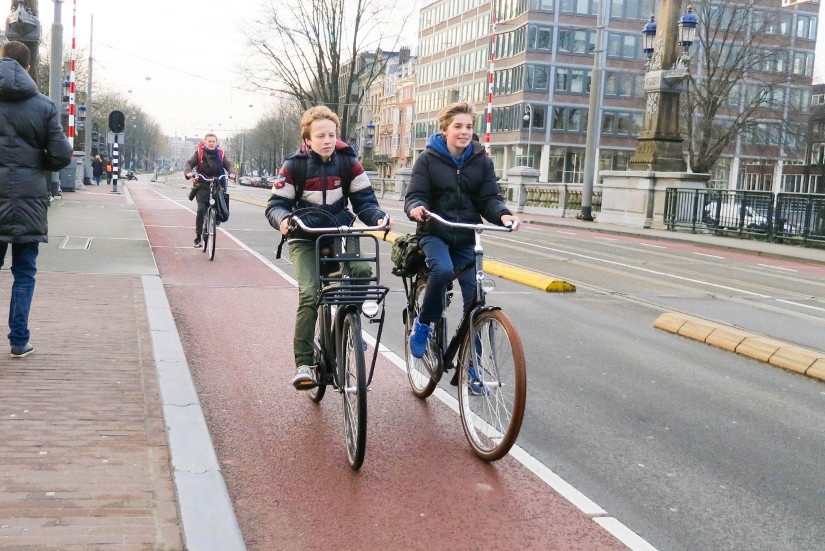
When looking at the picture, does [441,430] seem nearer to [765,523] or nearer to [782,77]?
[765,523]

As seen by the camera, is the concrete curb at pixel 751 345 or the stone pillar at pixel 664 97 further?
the stone pillar at pixel 664 97

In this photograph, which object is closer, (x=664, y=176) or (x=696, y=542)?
(x=696, y=542)

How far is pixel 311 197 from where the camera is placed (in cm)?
522

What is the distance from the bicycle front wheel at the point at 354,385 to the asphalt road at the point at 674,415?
0.99 m

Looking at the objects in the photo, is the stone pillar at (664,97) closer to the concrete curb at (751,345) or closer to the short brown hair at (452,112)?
the concrete curb at (751,345)

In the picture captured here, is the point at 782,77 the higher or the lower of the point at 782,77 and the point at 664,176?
the higher

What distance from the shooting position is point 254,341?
25.0 ft

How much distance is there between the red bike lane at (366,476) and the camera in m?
3.66

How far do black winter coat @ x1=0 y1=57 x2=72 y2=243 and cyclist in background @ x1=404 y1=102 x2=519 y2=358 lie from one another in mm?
2309

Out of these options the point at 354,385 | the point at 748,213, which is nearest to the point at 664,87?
the point at 748,213

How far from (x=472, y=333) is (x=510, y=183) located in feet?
126

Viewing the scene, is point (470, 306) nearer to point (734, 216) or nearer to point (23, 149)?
point (23, 149)

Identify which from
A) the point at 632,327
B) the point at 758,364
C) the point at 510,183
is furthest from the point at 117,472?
the point at 510,183

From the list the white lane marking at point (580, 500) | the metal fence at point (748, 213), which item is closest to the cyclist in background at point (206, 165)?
the white lane marking at point (580, 500)
